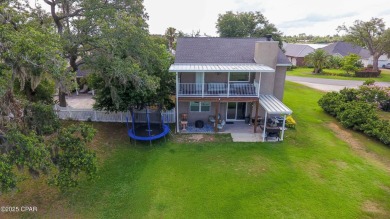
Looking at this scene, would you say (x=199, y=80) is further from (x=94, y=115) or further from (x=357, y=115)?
(x=357, y=115)

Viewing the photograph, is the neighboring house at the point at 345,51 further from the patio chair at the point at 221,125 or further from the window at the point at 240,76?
the patio chair at the point at 221,125

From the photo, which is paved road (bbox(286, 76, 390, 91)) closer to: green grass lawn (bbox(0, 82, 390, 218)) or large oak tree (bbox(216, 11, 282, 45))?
large oak tree (bbox(216, 11, 282, 45))

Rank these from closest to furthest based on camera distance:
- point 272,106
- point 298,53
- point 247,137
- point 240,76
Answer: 1. point 272,106
2. point 247,137
3. point 240,76
4. point 298,53

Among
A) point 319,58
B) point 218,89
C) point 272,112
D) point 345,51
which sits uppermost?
point 345,51

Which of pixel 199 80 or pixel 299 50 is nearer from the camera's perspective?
pixel 199 80

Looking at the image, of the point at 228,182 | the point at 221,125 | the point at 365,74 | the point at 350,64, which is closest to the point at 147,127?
the point at 221,125

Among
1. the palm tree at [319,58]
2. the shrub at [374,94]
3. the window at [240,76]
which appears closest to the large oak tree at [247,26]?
the palm tree at [319,58]
